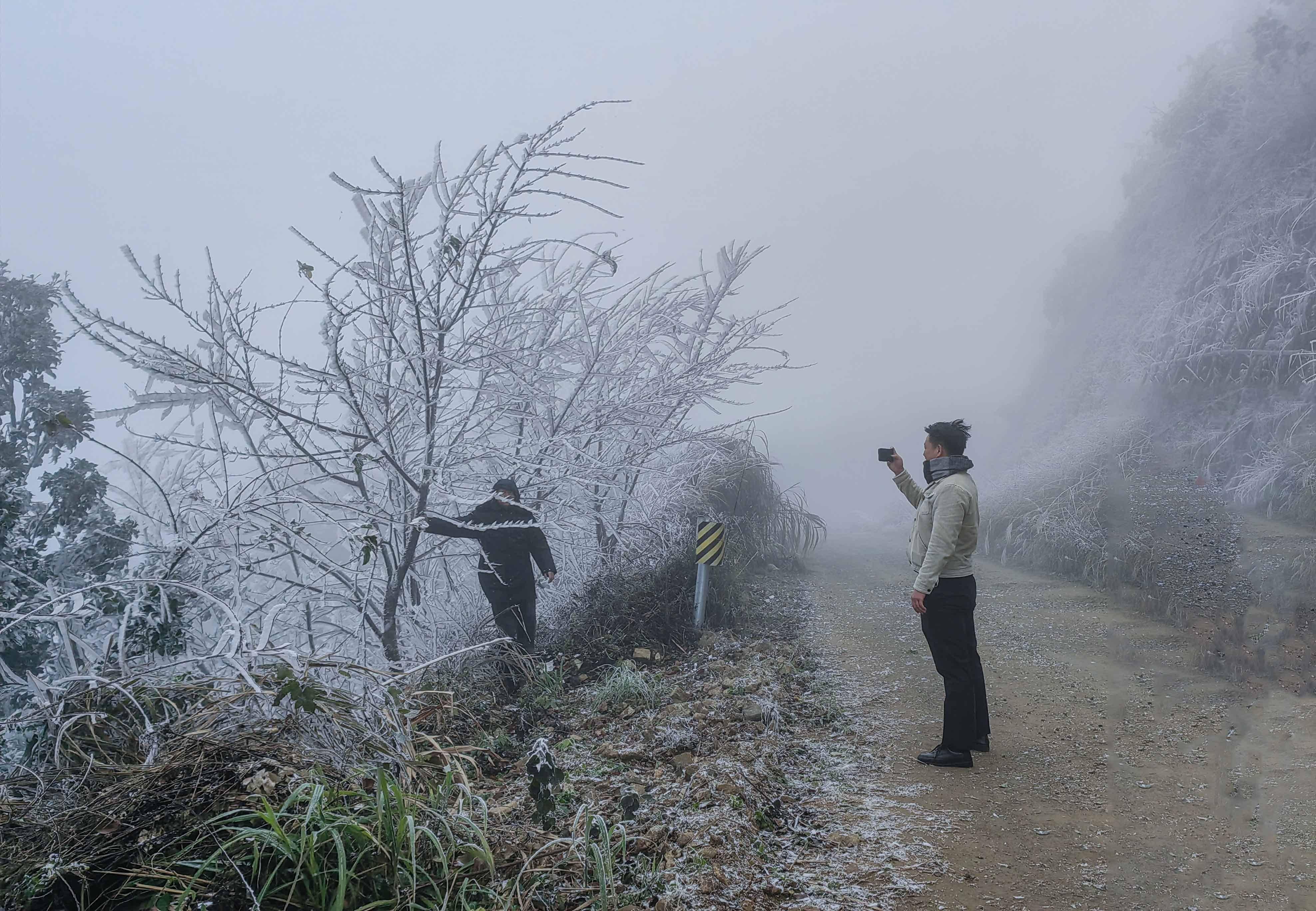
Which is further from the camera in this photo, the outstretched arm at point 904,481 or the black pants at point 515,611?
the black pants at point 515,611

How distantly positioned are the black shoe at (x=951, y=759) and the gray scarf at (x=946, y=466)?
1459 millimetres

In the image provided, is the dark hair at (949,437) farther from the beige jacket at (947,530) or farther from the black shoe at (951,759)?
the black shoe at (951,759)

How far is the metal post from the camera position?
7.34m

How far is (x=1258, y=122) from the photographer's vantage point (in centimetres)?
1099

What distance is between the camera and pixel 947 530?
395 cm

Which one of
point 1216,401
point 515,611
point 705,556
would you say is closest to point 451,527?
point 515,611

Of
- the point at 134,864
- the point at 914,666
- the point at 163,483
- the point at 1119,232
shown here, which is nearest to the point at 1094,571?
the point at 914,666

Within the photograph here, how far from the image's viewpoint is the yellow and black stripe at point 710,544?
7.38 metres

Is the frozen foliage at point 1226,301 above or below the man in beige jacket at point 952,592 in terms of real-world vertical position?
above

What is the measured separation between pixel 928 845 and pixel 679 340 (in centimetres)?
606

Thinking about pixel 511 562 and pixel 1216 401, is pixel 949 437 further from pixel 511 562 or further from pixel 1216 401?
pixel 1216 401

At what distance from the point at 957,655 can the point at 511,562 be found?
A: 3.34m

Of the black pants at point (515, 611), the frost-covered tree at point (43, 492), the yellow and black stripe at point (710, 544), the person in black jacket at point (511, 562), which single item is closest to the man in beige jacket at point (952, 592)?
the person in black jacket at point (511, 562)

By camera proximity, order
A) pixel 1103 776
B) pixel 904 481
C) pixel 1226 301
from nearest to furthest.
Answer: pixel 1103 776
pixel 904 481
pixel 1226 301
